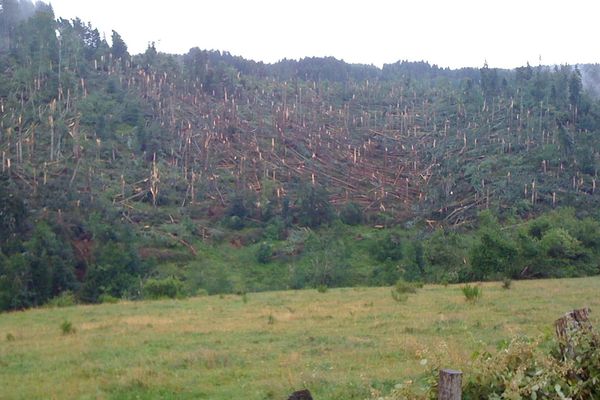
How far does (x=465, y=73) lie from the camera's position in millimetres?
139125

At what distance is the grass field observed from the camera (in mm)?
10484

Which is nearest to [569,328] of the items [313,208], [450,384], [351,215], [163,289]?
[450,384]

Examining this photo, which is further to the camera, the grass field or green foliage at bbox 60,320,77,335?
green foliage at bbox 60,320,77,335

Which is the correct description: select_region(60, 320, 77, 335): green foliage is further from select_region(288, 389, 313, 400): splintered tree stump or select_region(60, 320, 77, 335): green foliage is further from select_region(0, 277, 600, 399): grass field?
select_region(288, 389, 313, 400): splintered tree stump

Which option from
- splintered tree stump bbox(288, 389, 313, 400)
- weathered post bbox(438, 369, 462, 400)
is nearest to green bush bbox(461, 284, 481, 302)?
splintered tree stump bbox(288, 389, 313, 400)

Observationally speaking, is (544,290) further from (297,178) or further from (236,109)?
(236,109)

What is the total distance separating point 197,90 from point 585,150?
155 ft

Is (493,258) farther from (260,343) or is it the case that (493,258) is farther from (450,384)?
(450,384)

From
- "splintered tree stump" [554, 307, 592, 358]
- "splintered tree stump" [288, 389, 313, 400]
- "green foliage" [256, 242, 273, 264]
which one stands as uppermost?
"splintered tree stump" [554, 307, 592, 358]

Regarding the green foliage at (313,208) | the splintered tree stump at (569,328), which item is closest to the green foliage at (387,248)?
the green foliage at (313,208)

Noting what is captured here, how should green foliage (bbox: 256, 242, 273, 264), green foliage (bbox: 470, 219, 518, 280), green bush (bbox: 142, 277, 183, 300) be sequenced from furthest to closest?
green foliage (bbox: 256, 242, 273, 264) < green foliage (bbox: 470, 219, 518, 280) < green bush (bbox: 142, 277, 183, 300)

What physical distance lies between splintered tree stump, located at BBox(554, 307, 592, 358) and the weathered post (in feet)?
4.40

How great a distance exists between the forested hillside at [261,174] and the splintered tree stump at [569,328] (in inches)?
1170

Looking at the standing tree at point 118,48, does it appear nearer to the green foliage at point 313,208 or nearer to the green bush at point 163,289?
the green foliage at point 313,208
